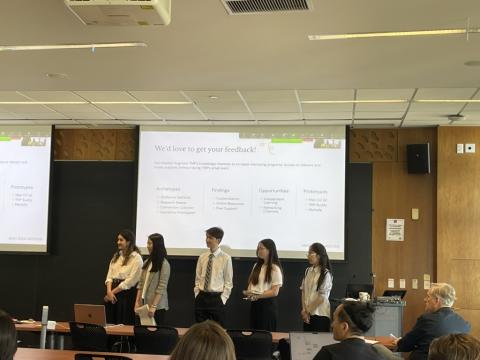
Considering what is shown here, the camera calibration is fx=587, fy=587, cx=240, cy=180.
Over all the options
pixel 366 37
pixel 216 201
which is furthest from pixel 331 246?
pixel 366 37

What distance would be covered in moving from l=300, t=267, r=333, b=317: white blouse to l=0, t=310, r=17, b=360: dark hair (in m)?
4.80

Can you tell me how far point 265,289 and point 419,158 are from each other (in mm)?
3070

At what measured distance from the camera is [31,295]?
9.12 metres

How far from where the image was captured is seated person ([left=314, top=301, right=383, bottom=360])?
308 centimetres

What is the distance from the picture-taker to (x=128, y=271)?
23.1 ft

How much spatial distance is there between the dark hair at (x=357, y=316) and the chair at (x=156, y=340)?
81.7 inches

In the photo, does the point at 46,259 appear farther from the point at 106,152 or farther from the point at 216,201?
the point at 216,201

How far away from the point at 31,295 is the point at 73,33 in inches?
229

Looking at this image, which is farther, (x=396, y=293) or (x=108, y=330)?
(x=396, y=293)

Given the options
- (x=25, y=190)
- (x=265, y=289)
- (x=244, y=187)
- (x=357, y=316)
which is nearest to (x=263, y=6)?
(x=357, y=316)

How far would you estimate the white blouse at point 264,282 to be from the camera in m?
6.84

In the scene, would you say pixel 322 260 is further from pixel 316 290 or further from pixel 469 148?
pixel 469 148

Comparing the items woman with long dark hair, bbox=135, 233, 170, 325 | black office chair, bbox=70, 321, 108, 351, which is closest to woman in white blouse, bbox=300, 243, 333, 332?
woman with long dark hair, bbox=135, 233, 170, 325

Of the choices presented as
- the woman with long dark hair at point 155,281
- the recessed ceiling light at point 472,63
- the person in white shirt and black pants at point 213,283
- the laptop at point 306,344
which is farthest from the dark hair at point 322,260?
the recessed ceiling light at point 472,63
